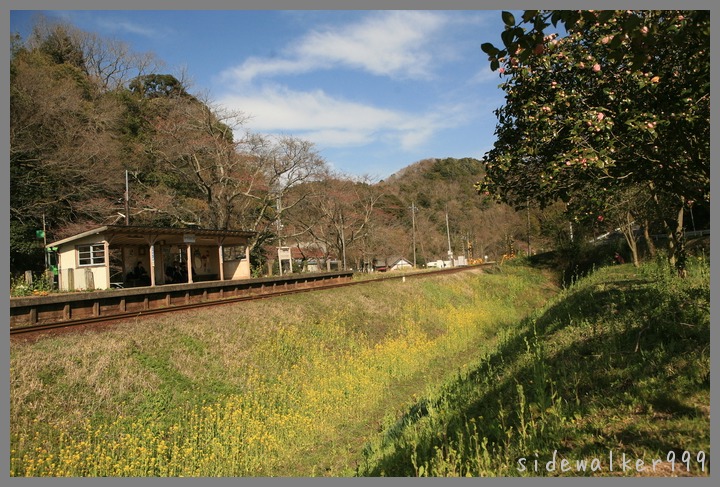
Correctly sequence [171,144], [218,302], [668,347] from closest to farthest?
[668,347]
[218,302]
[171,144]

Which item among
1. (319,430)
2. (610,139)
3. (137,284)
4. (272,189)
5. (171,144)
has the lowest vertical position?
(319,430)

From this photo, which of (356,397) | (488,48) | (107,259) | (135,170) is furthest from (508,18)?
(135,170)

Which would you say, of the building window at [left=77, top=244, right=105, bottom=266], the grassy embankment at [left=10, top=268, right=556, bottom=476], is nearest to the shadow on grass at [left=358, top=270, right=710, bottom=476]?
the grassy embankment at [left=10, top=268, right=556, bottom=476]

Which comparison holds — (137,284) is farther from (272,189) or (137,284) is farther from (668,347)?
(668,347)

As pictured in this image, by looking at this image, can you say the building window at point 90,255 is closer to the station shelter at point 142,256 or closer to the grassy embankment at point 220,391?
the station shelter at point 142,256

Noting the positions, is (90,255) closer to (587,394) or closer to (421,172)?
(587,394)

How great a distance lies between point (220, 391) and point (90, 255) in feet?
40.0

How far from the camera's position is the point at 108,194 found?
3034cm

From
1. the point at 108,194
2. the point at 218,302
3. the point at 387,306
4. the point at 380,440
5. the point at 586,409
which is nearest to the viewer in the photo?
the point at 586,409

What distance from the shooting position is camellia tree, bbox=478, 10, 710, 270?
13.0 feet

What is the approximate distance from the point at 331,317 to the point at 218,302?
12.1 ft

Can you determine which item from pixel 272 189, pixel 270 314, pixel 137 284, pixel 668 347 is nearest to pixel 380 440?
pixel 668 347

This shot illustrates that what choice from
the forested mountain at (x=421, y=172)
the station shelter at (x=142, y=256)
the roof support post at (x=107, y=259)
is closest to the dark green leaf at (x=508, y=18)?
the forested mountain at (x=421, y=172)

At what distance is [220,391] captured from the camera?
9.23 meters
